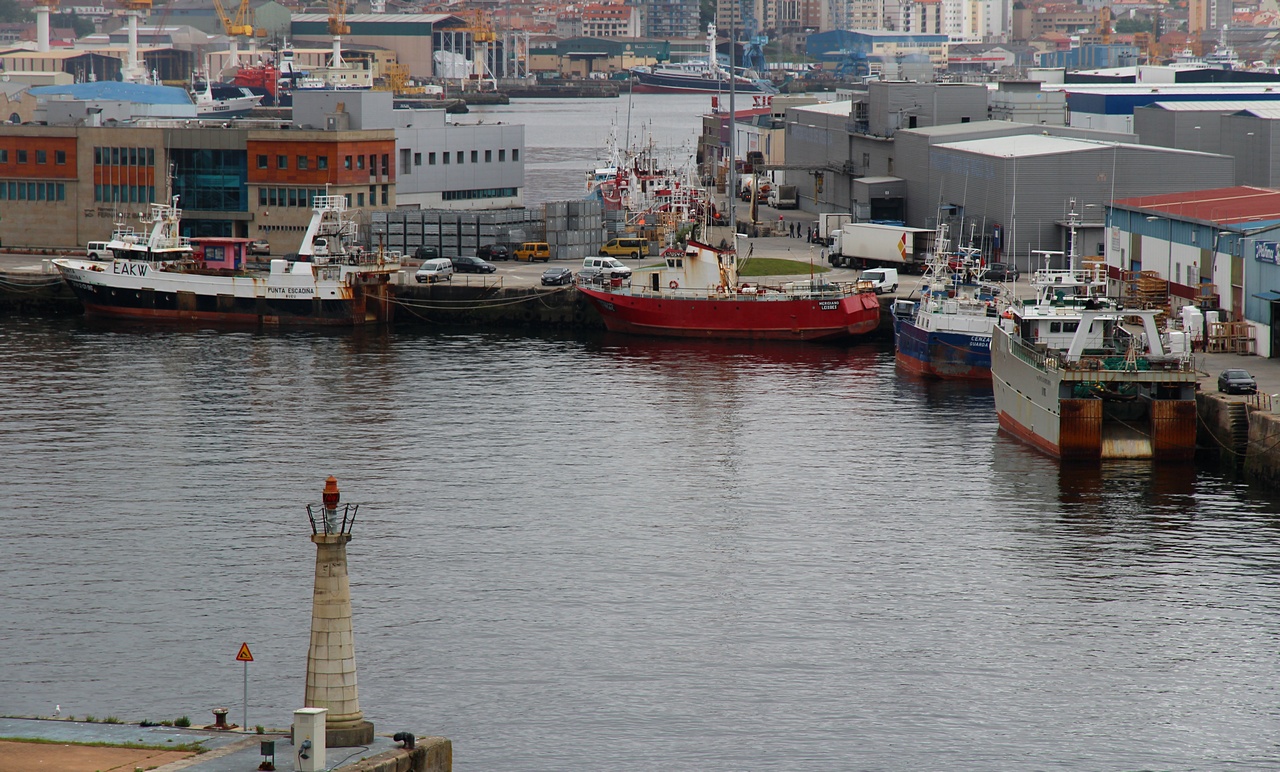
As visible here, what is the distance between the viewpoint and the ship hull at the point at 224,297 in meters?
74.8

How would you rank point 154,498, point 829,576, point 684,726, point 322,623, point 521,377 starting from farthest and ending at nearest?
point 521,377, point 154,498, point 829,576, point 684,726, point 322,623

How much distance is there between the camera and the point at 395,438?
49.3 meters

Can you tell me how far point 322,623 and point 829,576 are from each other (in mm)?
16070

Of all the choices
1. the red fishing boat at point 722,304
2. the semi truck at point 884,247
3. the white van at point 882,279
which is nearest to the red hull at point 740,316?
the red fishing boat at point 722,304

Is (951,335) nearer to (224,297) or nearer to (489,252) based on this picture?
(489,252)

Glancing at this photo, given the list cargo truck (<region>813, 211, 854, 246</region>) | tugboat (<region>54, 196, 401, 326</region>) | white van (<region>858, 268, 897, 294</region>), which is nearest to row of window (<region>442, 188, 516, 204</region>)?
tugboat (<region>54, 196, 401, 326</region>)

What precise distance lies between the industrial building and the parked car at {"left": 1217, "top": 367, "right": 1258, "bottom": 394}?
6.27 meters

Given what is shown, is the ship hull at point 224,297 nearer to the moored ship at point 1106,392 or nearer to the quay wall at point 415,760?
the moored ship at point 1106,392

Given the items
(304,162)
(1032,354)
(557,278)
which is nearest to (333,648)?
(1032,354)

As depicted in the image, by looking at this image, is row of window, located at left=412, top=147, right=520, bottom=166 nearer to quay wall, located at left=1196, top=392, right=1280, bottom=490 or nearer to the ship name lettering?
the ship name lettering

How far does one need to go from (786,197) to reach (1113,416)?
212ft

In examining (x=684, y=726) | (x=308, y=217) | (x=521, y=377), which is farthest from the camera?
(x=308, y=217)

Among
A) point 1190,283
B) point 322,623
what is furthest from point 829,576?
point 1190,283

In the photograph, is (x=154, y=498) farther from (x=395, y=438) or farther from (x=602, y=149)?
(x=602, y=149)
